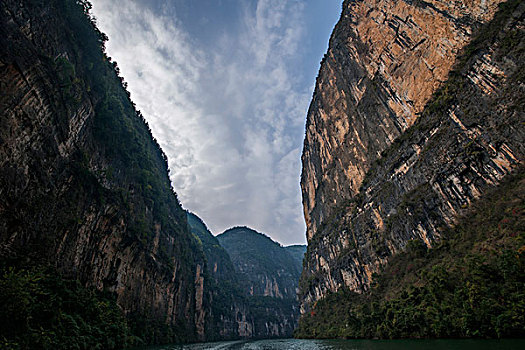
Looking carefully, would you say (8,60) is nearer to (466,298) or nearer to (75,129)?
(75,129)

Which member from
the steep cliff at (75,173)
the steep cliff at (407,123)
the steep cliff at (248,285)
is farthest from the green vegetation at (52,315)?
the steep cliff at (248,285)

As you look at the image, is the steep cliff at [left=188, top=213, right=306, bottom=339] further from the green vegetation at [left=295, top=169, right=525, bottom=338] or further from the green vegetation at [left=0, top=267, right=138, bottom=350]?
the green vegetation at [left=295, top=169, right=525, bottom=338]

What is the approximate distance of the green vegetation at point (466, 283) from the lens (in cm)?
1454

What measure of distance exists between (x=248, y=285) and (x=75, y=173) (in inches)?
4739

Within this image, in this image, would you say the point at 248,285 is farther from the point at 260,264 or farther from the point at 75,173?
the point at 75,173

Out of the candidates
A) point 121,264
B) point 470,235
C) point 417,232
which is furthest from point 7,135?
point 417,232

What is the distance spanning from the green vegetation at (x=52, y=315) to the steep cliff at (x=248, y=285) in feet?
177

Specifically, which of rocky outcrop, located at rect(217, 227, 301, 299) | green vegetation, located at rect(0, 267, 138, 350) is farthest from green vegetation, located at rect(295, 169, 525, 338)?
rocky outcrop, located at rect(217, 227, 301, 299)

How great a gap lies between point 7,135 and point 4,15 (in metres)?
8.63

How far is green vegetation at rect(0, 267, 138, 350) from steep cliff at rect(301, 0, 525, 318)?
3209cm

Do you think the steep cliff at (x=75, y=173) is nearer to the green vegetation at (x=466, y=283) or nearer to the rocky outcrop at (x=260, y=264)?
the green vegetation at (x=466, y=283)

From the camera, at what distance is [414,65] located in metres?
36.2

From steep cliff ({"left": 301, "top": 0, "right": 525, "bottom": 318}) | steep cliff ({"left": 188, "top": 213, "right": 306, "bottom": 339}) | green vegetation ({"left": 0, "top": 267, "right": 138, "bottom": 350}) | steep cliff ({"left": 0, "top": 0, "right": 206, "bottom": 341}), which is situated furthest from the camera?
steep cliff ({"left": 188, "top": 213, "right": 306, "bottom": 339})

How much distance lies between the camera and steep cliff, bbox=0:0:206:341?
55.0 ft
